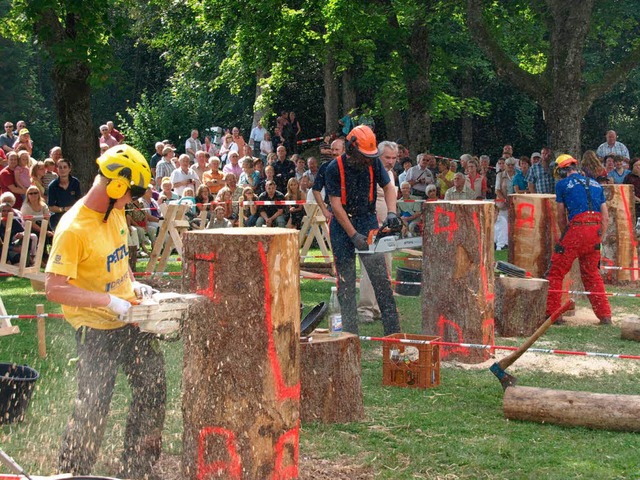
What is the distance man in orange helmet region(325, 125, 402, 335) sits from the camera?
26.3ft

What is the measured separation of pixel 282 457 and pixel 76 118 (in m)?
11.1

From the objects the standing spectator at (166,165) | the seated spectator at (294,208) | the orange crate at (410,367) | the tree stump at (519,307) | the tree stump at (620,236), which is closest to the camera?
the orange crate at (410,367)

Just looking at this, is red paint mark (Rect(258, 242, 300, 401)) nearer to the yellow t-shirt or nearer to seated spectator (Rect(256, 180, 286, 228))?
the yellow t-shirt

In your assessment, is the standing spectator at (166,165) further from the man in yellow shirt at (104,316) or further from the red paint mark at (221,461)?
the red paint mark at (221,461)

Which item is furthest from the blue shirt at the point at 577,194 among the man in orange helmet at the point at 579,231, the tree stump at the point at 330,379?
the tree stump at the point at 330,379

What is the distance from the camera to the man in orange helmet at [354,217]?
8.02 metres

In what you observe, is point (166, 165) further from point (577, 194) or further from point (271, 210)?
point (577, 194)

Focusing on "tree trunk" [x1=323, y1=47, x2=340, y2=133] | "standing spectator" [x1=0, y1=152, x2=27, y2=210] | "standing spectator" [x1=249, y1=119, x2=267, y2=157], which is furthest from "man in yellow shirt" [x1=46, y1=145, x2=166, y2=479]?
"standing spectator" [x1=249, y1=119, x2=267, y2=157]

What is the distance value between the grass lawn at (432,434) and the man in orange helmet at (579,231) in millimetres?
2063

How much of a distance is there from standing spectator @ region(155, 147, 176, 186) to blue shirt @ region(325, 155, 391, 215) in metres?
11.3

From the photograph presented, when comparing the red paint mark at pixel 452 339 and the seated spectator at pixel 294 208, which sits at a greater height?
the seated spectator at pixel 294 208

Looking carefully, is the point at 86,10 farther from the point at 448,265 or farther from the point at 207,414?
the point at 207,414

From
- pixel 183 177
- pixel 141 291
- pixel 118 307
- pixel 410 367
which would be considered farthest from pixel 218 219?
pixel 118 307

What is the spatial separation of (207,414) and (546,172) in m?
14.3
